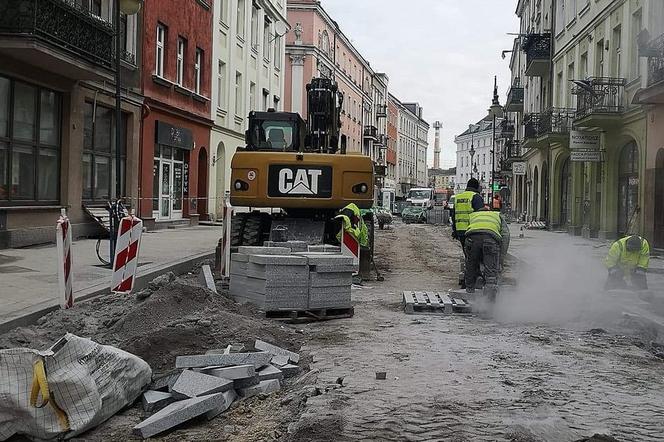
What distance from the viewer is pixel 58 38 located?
14945mm

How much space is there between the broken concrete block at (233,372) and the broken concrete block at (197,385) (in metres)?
0.10

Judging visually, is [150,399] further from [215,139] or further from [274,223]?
[215,139]

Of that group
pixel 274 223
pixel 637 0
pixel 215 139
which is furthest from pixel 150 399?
pixel 215 139

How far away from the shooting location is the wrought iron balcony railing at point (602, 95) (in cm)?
2273

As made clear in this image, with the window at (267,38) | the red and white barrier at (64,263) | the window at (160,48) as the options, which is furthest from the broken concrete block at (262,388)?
the window at (267,38)

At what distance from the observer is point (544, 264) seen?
48.9 feet

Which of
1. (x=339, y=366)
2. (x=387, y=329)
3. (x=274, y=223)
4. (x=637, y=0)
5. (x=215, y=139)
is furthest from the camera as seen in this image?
→ (x=215, y=139)

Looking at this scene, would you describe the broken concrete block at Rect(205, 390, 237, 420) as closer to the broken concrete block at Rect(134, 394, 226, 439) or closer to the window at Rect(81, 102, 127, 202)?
the broken concrete block at Rect(134, 394, 226, 439)

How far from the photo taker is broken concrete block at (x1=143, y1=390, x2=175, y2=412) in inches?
195

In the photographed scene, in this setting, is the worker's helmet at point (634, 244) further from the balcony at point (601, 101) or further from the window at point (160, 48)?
the window at point (160, 48)

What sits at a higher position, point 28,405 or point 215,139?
point 215,139

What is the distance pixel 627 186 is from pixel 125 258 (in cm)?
1839

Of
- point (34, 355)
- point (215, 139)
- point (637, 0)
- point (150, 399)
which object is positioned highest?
point (637, 0)

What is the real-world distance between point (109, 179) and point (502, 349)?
15.3 metres
